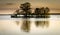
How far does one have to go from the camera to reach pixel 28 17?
46.1 inches

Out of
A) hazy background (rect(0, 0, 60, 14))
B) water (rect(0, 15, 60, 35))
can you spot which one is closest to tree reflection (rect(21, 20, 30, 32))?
water (rect(0, 15, 60, 35))

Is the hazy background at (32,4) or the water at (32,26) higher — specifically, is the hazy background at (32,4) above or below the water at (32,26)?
above

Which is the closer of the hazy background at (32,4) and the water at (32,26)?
the water at (32,26)

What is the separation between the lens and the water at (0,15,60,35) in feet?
3.86

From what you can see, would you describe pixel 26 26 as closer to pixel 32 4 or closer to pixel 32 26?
pixel 32 26

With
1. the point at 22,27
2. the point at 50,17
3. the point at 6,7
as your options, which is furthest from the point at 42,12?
the point at 6,7

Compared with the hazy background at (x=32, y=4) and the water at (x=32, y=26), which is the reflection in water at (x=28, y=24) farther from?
the hazy background at (x=32, y=4)

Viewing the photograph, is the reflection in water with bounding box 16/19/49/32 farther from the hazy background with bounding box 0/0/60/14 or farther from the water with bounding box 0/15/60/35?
the hazy background with bounding box 0/0/60/14

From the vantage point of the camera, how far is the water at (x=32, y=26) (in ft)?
3.86

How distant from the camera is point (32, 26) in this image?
1203 mm

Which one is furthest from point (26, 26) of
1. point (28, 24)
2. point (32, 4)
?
point (32, 4)

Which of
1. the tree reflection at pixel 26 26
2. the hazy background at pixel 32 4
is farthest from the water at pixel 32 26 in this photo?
the hazy background at pixel 32 4

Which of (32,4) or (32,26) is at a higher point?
(32,4)

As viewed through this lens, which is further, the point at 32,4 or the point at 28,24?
the point at 32,4
